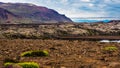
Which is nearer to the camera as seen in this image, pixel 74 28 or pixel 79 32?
pixel 79 32

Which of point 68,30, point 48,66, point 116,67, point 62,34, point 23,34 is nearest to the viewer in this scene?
point 116,67

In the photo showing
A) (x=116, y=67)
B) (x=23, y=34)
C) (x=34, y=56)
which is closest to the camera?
(x=116, y=67)

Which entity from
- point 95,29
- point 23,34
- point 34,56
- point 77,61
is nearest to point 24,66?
point 77,61

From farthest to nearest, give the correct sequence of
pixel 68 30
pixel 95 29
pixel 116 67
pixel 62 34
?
1. pixel 95 29
2. pixel 68 30
3. pixel 62 34
4. pixel 116 67

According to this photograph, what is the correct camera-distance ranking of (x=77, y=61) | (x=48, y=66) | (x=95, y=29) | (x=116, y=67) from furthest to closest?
(x=95, y=29) < (x=77, y=61) < (x=48, y=66) < (x=116, y=67)

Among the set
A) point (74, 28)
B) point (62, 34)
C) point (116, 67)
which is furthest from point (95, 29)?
point (116, 67)

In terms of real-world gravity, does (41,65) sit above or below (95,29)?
above

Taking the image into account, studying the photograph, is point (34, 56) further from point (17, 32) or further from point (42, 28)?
point (42, 28)

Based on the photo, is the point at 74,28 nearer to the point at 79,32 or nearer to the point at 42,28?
the point at 79,32

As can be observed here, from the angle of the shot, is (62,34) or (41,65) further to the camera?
(62,34)
